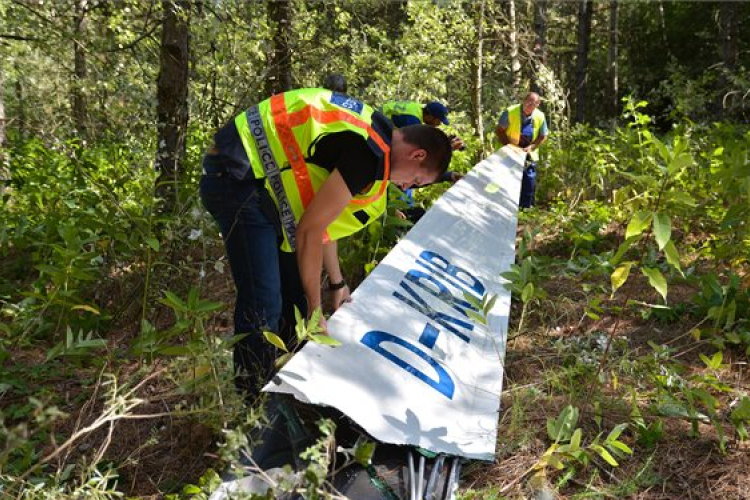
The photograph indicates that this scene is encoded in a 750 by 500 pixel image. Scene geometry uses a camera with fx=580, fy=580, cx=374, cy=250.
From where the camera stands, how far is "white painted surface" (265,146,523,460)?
2016 millimetres

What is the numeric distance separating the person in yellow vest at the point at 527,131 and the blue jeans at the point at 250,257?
4.66 meters

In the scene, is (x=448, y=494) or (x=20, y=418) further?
(x=20, y=418)

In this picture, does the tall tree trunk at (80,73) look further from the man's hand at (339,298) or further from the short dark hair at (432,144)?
the short dark hair at (432,144)

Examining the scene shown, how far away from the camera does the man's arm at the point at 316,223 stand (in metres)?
2.03

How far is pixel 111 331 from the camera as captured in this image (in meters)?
3.16

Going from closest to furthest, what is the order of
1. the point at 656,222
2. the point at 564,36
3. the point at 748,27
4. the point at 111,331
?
the point at 656,222 → the point at 111,331 → the point at 748,27 → the point at 564,36


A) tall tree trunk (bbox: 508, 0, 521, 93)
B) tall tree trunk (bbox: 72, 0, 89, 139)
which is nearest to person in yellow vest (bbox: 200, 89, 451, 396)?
tall tree trunk (bbox: 72, 0, 89, 139)

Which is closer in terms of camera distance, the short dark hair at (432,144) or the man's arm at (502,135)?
the short dark hair at (432,144)

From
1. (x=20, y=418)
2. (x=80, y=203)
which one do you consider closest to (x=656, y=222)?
(x=20, y=418)

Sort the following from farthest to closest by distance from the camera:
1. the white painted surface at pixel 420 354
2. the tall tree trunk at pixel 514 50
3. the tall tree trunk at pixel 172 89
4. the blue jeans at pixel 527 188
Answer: the tall tree trunk at pixel 514 50, the blue jeans at pixel 527 188, the tall tree trunk at pixel 172 89, the white painted surface at pixel 420 354

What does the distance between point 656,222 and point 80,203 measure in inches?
138

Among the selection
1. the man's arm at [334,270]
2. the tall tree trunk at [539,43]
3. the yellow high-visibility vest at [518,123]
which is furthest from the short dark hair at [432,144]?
the tall tree trunk at [539,43]

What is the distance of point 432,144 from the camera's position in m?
2.19

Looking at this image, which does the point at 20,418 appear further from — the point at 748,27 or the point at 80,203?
the point at 748,27
